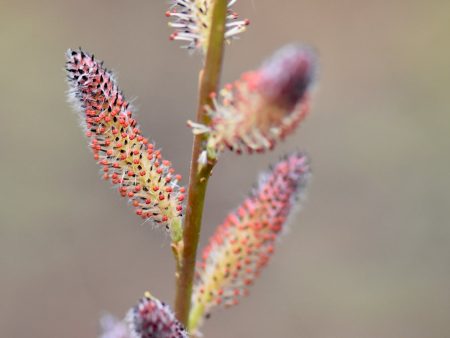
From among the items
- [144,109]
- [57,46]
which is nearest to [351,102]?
[144,109]

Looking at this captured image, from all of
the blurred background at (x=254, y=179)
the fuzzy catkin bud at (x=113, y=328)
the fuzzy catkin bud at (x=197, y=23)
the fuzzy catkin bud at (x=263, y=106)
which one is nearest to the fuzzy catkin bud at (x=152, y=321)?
the fuzzy catkin bud at (x=263, y=106)

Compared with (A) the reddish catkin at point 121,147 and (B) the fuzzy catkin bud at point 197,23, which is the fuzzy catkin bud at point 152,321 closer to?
(A) the reddish catkin at point 121,147

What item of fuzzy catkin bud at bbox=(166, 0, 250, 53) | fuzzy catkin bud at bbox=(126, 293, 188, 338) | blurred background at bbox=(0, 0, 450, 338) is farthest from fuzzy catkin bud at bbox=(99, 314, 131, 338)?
blurred background at bbox=(0, 0, 450, 338)

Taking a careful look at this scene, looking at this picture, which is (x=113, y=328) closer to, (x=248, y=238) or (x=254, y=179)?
(x=248, y=238)

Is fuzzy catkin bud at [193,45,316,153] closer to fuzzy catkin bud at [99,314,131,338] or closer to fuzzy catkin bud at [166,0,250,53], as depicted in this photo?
fuzzy catkin bud at [166,0,250,53]

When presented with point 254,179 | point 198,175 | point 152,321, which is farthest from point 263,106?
point 254,179
